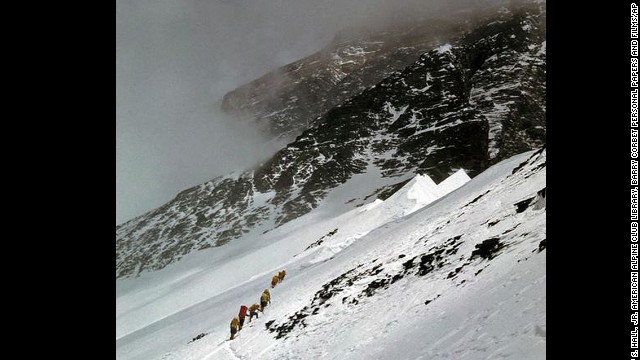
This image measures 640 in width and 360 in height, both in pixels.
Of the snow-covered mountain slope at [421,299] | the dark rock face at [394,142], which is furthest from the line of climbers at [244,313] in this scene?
the dark rock face at [394,142]

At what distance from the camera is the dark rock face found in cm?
12062

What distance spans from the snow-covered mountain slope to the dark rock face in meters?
88.9

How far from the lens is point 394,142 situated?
139 metres

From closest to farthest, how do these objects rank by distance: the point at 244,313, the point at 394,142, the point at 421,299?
the point at 421,299 < the point at 244,313 < the point at 394,142

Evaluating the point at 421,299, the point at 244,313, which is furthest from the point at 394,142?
the point at 421,299

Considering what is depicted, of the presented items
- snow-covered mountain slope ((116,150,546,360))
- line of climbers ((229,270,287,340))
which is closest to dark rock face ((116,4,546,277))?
snow-covered mountain slope ((116,150,546,360))

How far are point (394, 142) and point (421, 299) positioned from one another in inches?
5073

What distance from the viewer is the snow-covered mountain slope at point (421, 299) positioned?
27.3 feet

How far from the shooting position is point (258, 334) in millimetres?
17078

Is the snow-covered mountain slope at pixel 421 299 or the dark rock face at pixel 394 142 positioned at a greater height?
the dark rock face at pixel 394 142

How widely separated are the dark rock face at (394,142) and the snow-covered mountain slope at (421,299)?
88880mm

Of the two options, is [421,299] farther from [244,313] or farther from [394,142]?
[394,142]

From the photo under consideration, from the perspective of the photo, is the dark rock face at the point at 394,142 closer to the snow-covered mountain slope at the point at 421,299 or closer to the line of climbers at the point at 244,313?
the snow-covered mountain slope at the point at 421,299
